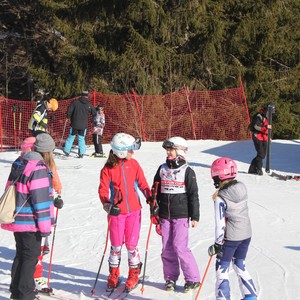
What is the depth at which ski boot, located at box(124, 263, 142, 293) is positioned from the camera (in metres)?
5.96

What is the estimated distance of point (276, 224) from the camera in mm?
9258

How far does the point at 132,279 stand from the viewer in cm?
601

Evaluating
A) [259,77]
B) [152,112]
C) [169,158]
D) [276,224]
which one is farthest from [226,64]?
[169,158]

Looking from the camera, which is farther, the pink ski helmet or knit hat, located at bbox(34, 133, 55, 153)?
knit hat, located at bbox(34, 133, 55, 153)

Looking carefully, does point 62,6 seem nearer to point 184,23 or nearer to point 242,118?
point 184,23

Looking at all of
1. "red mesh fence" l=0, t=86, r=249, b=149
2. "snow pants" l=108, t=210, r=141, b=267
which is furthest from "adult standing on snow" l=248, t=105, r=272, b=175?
"snow pants" l=108, t=210, r=141, b=267

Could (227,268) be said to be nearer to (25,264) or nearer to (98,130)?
(25,264)

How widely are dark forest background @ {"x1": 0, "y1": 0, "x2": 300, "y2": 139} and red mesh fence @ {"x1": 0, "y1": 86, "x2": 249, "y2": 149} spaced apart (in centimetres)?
295

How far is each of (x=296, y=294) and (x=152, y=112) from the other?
15.0 m

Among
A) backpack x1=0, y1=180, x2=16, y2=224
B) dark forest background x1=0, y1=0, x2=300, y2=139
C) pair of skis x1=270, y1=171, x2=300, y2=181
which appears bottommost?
pair of skis x1=270, y1=171, x2=300, y2=181

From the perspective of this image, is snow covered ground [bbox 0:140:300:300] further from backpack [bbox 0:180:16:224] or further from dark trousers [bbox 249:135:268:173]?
backpack [bbox 0:180:16:224]

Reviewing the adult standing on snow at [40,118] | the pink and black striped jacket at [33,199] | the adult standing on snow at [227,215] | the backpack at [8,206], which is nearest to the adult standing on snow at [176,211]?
the adult standing on snow at [227,215]

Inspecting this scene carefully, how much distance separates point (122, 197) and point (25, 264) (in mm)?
1182

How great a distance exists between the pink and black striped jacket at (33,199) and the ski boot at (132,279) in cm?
119
